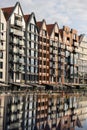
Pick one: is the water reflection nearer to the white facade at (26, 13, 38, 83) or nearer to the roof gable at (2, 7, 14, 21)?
the roof gable at (2, 7, 14, 21)

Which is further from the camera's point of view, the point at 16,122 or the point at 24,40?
the point at 24,40

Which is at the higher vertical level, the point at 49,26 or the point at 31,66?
the point at 49,26

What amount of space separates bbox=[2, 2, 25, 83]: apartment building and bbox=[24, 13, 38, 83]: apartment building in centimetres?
361

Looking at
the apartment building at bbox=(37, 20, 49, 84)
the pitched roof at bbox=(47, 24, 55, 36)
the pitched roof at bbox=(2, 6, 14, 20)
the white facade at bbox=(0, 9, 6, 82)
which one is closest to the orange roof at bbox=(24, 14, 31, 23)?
the apartment building at bbox=(37, 20, 49, 84)

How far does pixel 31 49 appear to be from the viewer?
148125 mm

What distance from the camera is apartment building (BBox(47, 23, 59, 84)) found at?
16512 cm

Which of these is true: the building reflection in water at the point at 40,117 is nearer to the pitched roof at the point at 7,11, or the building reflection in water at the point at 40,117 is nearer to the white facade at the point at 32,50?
the pitched roof at the point at 7,11

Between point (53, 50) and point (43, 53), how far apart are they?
9.08 metres

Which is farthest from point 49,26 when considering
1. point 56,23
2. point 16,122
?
point 16,122

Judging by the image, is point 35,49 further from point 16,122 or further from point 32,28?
point 16,122

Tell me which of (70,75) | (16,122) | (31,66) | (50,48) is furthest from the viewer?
(70,75)

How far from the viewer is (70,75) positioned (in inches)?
7279

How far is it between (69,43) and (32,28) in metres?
40.6

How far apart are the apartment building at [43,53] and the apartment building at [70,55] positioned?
18.8 m
